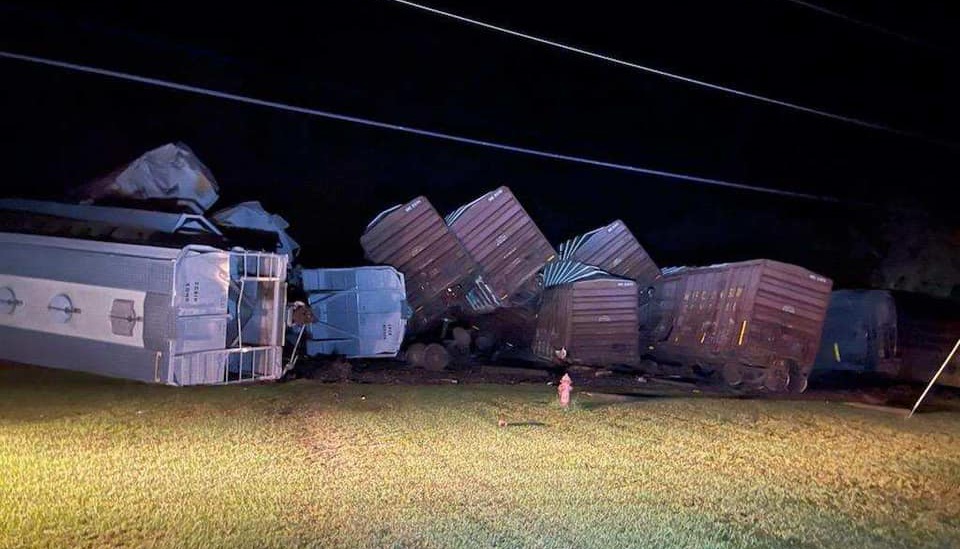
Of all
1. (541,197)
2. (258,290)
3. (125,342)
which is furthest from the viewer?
(541,197)

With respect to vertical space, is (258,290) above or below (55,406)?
above

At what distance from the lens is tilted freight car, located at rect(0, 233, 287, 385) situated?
37.0ft

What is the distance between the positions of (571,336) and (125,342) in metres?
9.47

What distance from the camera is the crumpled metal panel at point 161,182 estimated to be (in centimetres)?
1611

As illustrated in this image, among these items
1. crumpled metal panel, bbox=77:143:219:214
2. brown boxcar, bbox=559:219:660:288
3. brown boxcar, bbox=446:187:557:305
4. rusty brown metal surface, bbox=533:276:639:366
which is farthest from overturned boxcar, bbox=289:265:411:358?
brown boxcar, bbox=559:219:660:288

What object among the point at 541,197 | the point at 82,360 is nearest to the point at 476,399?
the point at 82,360

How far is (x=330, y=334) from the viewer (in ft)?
51.6

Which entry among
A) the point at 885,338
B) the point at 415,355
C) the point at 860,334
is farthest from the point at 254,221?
the point at 885,338

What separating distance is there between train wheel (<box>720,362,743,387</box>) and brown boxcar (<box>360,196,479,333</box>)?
6.11 meters

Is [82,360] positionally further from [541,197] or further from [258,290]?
[541,197]

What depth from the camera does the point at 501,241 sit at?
1839 cm

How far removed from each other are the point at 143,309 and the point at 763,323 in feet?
39.6

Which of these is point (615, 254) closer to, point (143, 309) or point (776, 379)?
point (776, 379)

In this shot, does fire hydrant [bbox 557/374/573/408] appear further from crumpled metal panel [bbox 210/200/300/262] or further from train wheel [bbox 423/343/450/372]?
crumpled metal panel [bbox 210/200/300/262]
